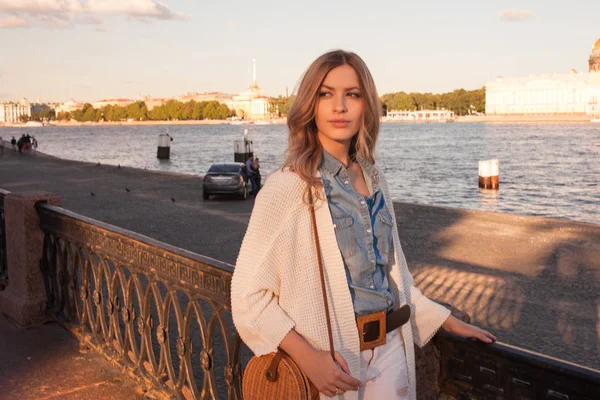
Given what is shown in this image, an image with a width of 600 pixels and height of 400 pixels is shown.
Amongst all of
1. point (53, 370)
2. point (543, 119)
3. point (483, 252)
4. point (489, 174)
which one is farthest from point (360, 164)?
point (543, 119)

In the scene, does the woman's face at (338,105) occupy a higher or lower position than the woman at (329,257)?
higher

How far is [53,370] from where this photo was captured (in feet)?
14.4

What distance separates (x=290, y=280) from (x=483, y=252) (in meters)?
9.98

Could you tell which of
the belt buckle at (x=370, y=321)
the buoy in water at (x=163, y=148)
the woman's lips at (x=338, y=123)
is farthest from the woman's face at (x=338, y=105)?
the buoy in water at (x=163, y=148)

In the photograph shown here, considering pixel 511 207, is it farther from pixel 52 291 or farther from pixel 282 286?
pixel 282 286

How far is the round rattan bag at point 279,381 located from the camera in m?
1.92

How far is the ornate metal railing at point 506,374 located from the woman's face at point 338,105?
0.79 m

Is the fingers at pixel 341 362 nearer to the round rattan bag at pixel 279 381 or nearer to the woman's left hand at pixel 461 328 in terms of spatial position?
the round rattan bag at pixel 279 381

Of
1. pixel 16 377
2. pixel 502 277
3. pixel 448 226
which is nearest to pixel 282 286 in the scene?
pixel 16 377

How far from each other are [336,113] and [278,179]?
11.2 inches

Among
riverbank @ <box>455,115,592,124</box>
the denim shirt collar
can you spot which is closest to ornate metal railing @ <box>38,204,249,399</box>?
the denim shirt collar

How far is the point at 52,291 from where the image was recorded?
208 inches

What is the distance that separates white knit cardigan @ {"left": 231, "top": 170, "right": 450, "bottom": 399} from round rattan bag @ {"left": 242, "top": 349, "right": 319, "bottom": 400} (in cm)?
4

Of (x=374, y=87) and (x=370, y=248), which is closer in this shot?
(x=370, y=248)
